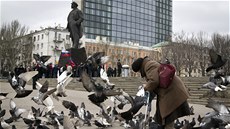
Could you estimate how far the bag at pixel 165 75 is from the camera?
4.55 m

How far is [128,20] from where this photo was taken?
104 meters

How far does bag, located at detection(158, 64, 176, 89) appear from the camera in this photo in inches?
179

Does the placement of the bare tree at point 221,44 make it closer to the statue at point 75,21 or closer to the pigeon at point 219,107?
the statue at point 75,21

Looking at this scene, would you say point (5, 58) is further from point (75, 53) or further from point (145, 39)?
point (145, 39)

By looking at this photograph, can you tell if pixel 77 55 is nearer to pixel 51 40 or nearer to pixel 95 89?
pixel 95 89

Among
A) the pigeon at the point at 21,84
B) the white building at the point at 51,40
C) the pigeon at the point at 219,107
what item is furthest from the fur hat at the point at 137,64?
the white building at the point at 51,40

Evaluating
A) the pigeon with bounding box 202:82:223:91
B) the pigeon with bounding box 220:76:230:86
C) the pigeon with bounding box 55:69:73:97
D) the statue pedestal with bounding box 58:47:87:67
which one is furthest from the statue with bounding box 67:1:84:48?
the pigeon with bounding box 55:69:73:97

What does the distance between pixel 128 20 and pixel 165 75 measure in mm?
101076

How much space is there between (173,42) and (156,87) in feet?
143

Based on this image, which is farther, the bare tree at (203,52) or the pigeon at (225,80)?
the bare tree at (203,52)

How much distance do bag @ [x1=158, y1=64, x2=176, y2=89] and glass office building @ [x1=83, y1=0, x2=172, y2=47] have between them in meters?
88.3

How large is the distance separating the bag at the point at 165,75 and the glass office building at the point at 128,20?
88.3m

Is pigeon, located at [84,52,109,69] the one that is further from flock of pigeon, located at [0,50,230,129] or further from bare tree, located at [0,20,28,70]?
bare tree, located at [0,20,28,70]

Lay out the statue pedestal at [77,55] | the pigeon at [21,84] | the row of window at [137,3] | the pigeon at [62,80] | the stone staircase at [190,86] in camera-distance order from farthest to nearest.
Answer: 1. the row of window at [137,3]
2. the statue pedestal at [77,55]
3. the stone staircase at [190,86]
4. the pigeon at [62,80]
5. the pigeon at [21,84]
